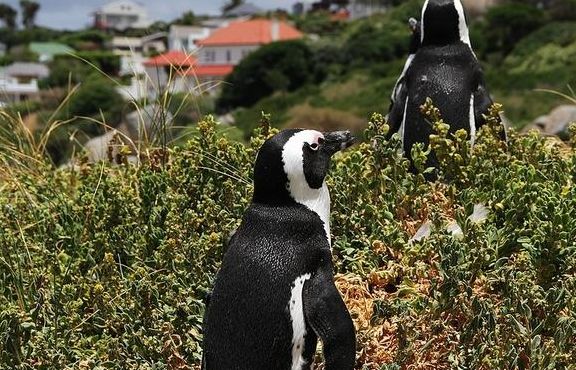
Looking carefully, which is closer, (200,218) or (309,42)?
(200,218)

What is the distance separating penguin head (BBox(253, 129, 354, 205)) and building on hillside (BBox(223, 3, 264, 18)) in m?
100

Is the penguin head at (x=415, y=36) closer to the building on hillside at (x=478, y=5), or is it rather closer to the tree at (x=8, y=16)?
the building on hillside at (x=478, y=5)

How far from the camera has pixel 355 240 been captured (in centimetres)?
318

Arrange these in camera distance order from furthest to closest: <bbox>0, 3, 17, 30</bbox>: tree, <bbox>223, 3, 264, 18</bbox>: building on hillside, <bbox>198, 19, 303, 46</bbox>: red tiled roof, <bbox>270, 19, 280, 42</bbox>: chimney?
<bbox>0, 3, 17, 30</bbox>: tree → <bbox>223, 3, 264, 18</bbox>: building on hillside → <bbox>198, 19, 303, 46</bbox>: red tiled roof → <bbox>270, 19, 280, 42</bbox>: chimney

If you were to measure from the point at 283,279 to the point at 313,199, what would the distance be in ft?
0.79

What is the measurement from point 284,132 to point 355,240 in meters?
1.02

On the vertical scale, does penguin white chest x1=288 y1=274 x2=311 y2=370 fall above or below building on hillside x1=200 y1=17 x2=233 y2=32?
above

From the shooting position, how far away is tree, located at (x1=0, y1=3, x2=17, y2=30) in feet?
351

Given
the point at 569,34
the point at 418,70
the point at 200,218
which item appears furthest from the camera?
the point at 569,34

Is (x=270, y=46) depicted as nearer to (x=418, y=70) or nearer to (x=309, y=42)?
(x=309, y=42)

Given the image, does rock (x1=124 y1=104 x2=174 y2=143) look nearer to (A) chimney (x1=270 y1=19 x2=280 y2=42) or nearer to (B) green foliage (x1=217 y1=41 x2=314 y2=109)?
(B) green foliage (x1=217 y1=41 x2=314 y2=109)

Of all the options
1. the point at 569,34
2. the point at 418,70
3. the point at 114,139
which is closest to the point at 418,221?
the point at 418,70

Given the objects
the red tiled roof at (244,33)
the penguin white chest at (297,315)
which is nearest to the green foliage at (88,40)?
the red tiled roof at (244,33)

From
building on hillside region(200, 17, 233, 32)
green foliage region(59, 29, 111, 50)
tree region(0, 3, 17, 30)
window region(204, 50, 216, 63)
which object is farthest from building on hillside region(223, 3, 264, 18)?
window region(204, 50, 216, 63)
